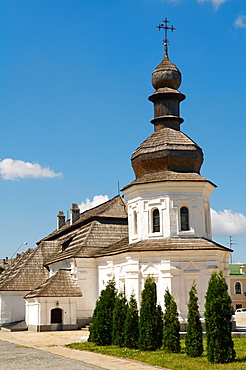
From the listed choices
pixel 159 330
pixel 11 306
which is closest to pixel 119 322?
pixel 159 330

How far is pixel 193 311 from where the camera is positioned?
18.9m

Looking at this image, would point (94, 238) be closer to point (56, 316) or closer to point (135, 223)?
point (56, 316)

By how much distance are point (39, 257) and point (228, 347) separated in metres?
30.2

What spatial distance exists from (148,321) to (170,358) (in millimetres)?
2849

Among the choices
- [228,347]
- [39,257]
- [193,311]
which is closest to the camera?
[228,347]

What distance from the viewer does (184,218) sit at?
30984mm

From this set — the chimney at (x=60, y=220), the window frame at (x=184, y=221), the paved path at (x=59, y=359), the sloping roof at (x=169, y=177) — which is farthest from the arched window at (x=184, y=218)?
the chimney at (x=60, y=220)

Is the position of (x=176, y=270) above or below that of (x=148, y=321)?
above

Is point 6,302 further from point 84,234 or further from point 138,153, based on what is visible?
point 138,153

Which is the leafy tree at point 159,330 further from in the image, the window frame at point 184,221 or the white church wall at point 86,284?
the white church wall at point 86,284

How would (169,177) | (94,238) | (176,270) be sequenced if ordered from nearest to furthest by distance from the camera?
(176,270) → (169,177) → (94,238)

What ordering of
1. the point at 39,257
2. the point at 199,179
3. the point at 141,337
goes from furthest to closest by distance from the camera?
the point at 39,257
the point at 199,179
the point at 141,337

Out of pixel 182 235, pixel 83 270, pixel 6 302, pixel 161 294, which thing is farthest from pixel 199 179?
pixel 6 302

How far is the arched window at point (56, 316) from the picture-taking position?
1377 inches
